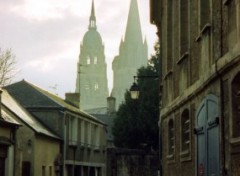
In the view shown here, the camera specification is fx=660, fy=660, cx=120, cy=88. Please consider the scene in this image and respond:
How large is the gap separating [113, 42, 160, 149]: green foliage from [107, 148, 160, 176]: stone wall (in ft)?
14.5

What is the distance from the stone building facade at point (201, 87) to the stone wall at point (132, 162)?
31849mm

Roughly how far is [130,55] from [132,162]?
5292 inches

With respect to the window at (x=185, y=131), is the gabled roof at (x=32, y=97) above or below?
above

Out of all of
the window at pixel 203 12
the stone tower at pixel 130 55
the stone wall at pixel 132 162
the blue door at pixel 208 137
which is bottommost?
the blue door at pixel 208 137

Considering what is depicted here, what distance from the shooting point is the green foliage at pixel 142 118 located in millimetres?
58062

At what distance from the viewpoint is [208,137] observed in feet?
41.2

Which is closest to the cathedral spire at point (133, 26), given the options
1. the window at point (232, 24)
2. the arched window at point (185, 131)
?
the arched window at point (185, 131)

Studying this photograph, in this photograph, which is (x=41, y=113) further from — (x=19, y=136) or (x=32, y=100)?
(x=19, y=136)

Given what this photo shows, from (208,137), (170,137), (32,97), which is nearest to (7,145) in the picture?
(170,137)

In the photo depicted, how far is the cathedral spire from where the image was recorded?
179625 millimetres

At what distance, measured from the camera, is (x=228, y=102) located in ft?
35.8

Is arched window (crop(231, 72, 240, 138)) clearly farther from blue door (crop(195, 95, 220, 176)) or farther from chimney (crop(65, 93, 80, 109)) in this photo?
chimney (crop(65, 93, 80, 109))

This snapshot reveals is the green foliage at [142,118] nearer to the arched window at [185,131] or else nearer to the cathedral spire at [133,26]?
the arched window at [185,131]

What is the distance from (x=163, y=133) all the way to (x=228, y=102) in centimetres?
974
